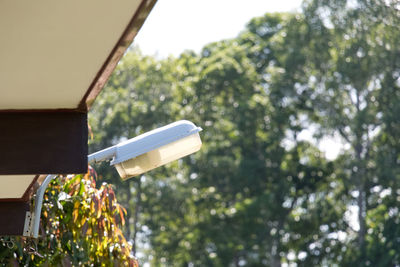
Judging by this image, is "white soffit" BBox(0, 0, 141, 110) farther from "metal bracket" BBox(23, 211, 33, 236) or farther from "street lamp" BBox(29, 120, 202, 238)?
"metal bracket" BBox(23, 211, 33, 236)

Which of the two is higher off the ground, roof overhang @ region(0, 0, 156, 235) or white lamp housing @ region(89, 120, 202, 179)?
white lamp housing @ region(89, 120, 202, 179)

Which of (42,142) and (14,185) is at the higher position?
(14,185)

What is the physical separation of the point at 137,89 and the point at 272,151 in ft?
15.1

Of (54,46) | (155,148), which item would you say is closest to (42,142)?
(54,46)

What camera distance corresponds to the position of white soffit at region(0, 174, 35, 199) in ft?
10.6

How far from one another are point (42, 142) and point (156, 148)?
2.75ft

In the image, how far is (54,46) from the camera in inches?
82.1

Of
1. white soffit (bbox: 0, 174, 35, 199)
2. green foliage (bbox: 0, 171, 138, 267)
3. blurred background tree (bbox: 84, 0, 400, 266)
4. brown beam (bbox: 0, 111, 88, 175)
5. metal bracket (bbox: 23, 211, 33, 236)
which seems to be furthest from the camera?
blurred background tree (bbox: 84, 0, 400, 266)

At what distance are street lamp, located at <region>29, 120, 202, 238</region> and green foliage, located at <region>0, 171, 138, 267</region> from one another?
162 centimetres

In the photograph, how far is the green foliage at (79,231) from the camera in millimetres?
4930

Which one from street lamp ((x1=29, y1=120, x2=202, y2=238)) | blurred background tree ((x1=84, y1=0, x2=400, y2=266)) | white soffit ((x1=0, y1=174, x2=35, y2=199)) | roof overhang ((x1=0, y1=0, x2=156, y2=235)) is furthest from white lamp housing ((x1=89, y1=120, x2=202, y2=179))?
blurred background tree ((x1=84, y1=0, x2=400, y2=266))

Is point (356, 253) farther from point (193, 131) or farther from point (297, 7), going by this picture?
point (193, 131)

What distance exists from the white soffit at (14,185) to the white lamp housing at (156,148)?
1.03ft

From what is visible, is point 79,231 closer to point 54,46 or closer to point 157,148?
point 157,148
